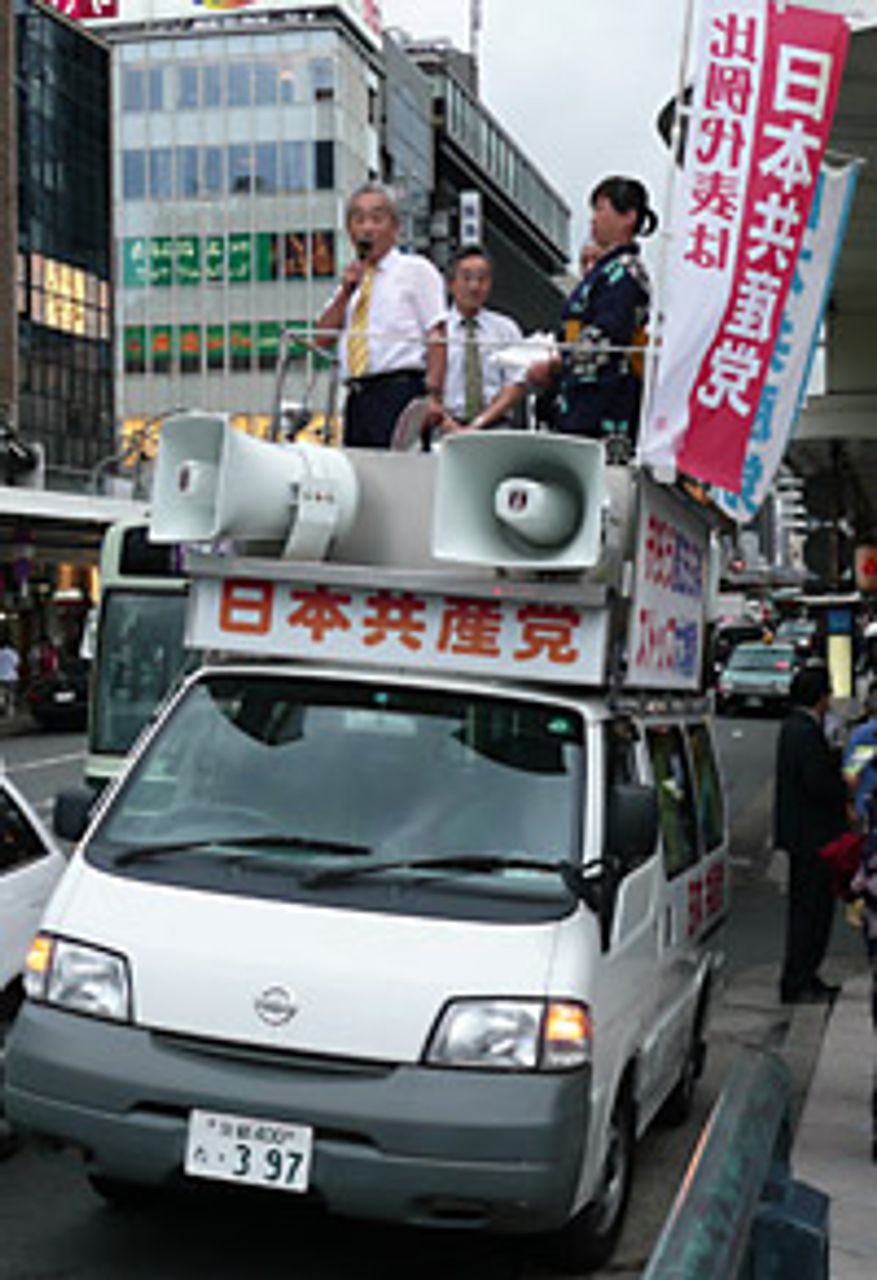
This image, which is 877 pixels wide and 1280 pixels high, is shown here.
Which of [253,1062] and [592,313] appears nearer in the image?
[253,1062]

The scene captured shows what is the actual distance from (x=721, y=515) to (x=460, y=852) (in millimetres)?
2553

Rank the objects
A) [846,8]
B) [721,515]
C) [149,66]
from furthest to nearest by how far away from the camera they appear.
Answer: [149,66] < [846,8] < [721,515]

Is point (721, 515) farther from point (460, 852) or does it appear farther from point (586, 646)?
point (460, 852)

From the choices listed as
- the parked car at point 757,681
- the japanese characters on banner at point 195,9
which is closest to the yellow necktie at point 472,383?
the parked car at point 757,681

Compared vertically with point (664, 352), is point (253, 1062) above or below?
below

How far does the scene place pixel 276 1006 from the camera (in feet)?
14.9

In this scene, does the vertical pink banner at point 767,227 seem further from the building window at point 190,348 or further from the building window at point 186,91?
the building window at point 186,91

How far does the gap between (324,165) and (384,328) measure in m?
64.4

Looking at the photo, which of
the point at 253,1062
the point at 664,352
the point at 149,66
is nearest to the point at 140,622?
the point at 664,352

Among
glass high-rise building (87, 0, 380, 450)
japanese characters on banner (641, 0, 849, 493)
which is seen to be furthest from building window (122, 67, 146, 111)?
japanese characters on banner (641, 0, 849, 493)

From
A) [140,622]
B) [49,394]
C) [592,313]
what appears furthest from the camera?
[49,394]

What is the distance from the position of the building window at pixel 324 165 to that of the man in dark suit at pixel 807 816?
62.4 m

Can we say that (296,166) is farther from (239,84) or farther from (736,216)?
(736,216)

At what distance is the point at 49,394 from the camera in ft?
198
